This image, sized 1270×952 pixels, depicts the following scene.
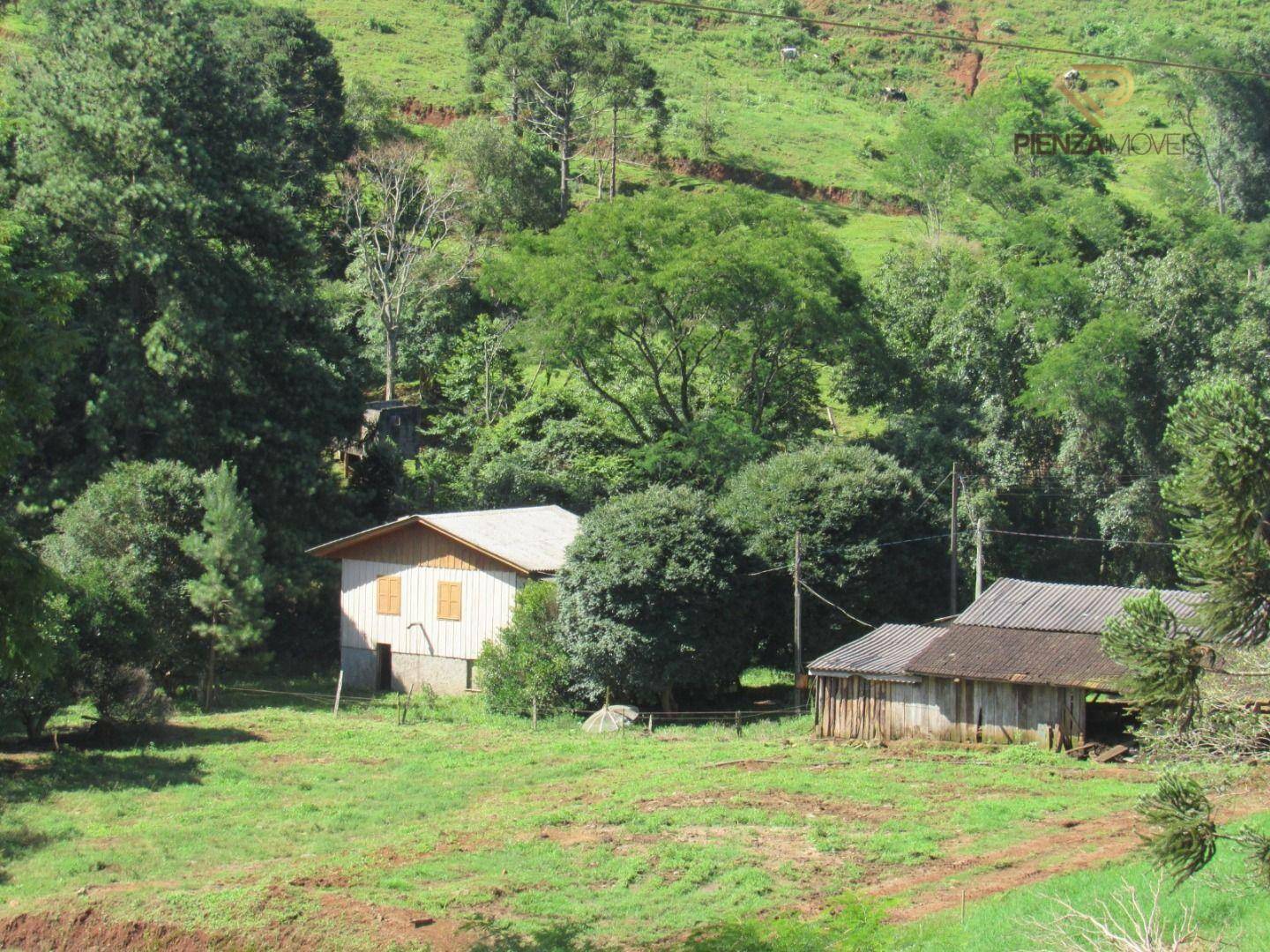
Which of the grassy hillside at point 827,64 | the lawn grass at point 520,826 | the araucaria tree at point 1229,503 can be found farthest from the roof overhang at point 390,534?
the grassy hillside at point 827,64

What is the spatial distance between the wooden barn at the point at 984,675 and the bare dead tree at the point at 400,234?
25306 millimetres

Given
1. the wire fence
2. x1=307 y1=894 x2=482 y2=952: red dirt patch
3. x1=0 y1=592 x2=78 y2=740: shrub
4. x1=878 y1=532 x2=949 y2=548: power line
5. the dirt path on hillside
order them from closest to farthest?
x1=307 y1=894 x2=482 y2=952: red dirt patch < the dirt path on hillside < x1=0 y1=592 x2=78 y2=740: shrub < the wire fence < x1=878 y1=532 x2=949 y2=548: power line

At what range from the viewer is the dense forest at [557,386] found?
3142 cm

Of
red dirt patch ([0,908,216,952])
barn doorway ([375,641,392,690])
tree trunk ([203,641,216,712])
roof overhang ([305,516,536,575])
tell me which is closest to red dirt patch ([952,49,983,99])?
roof overhang ([305,516,536,575])

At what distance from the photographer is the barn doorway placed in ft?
112

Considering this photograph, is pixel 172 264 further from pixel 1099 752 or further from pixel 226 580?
pixel 1099 752

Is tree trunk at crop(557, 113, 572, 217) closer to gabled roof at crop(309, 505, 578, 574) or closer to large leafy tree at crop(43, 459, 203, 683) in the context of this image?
gabled roof at crop(309, 505, 578, 574)

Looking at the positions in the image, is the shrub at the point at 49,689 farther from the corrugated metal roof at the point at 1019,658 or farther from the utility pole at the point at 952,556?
the utility pole at the point at 952,556

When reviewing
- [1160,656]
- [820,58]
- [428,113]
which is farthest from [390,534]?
[820,58]

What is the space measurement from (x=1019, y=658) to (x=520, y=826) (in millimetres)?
11815

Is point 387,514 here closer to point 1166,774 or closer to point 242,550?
point 242,550

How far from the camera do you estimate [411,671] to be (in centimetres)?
3378

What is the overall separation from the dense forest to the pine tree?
0.09 m

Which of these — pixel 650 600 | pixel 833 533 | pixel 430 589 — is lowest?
pixel 650 600
